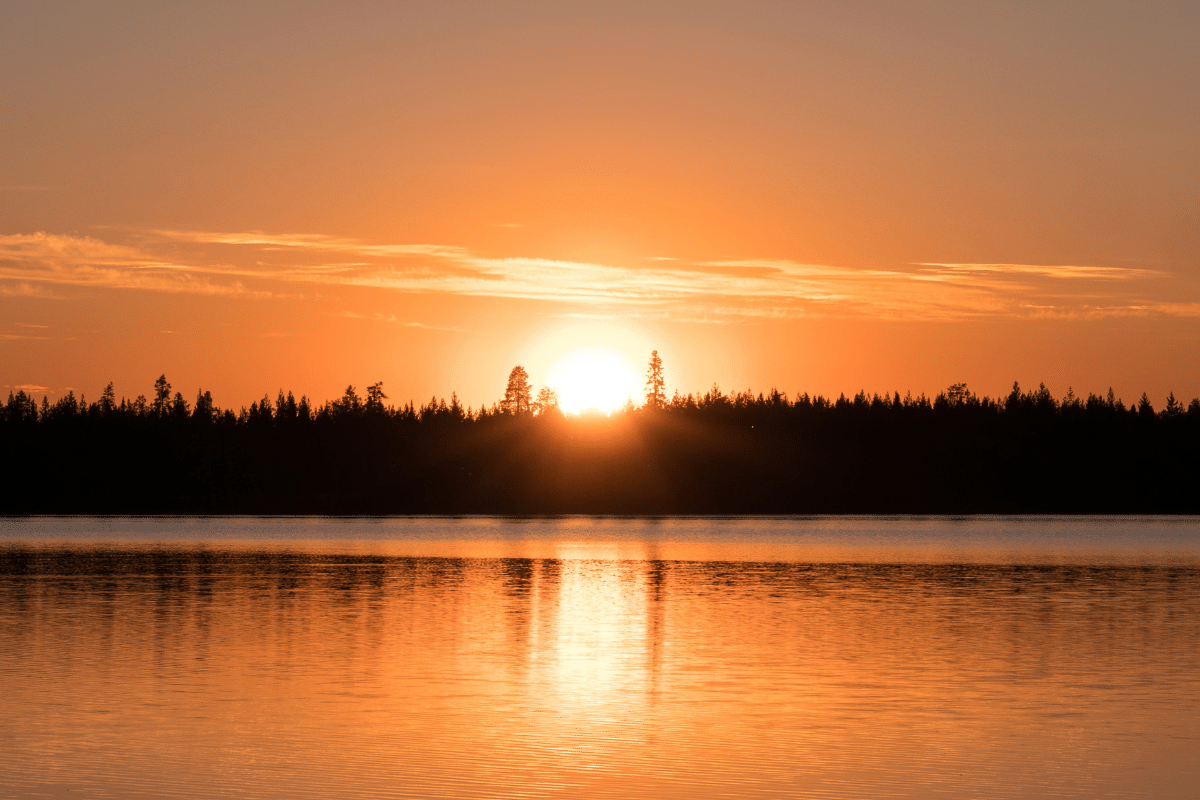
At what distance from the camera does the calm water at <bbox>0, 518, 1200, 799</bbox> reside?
70.6 ft

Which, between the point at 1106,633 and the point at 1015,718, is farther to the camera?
the point at 1106,633

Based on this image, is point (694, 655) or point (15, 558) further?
point (15, 558)

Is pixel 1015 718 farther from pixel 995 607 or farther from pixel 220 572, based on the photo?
pixel 220 572

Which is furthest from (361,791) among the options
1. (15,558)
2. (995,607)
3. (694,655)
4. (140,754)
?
(15,558)

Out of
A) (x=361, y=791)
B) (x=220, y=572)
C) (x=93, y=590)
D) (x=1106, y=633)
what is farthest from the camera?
(x=220, y=572)

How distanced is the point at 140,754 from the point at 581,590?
3759 centimetres

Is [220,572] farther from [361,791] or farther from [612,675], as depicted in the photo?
[361,791]

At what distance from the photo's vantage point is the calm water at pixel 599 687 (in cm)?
2152

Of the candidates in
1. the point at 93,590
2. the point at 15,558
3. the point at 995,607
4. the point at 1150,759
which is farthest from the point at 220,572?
the point at 1150,759

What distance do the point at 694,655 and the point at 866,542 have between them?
3123 inches

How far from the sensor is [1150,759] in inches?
891

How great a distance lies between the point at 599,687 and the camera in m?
31.0

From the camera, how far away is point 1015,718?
26.5 meters

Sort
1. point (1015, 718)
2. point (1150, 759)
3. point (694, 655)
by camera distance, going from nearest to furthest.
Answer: point (1150, 759) < point (1015, 718) < point (694, 655)
